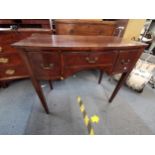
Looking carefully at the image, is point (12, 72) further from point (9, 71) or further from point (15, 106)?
point (15, 106)

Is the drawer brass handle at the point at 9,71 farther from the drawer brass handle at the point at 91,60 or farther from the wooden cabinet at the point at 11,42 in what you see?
the drawer brass handle at the point at 91,60

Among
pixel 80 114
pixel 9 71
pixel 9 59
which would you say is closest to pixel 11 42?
pixel 9 59

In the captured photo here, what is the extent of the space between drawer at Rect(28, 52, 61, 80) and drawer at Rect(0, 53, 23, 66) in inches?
31.0

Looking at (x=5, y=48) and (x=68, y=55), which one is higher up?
(x=68, y=55)

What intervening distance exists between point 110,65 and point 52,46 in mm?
496

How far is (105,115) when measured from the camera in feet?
3.77

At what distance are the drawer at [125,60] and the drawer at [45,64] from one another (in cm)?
51

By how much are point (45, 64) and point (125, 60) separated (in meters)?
0.68

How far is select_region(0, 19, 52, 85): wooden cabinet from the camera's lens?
3.64 ft

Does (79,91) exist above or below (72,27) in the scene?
below

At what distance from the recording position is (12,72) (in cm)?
135

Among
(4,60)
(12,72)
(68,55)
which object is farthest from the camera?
(12,72)
